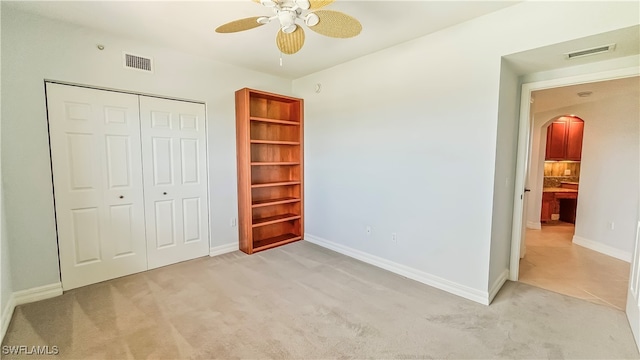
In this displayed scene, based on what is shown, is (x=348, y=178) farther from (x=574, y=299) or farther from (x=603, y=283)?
(x=603, y=283)

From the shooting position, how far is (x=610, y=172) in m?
3.72

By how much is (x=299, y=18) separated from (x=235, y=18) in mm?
910

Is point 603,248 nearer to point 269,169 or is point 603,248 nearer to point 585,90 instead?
point 585,90

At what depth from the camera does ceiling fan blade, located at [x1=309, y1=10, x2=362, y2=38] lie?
1.70 meters

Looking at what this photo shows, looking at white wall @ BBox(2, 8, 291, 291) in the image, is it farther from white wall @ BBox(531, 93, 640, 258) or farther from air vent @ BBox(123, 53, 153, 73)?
white wall @ BBox(531, 93, 640, 258)

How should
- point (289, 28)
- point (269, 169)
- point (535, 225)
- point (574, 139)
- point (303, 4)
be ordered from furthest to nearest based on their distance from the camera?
1. point (574, 139)
2. point (535, 225)
3. point (269, 169)
4. point (289, 28)
5. point (303, 4)

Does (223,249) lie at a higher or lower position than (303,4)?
lower

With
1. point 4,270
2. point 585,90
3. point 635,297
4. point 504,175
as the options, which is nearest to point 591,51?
point 504,175

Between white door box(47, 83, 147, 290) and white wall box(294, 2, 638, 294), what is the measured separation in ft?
8.02

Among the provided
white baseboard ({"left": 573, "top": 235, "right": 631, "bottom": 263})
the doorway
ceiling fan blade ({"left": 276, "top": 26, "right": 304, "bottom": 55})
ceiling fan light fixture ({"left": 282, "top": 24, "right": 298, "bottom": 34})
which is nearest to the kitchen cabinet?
the doorway

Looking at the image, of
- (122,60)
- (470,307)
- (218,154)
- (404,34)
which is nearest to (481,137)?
(404,34)

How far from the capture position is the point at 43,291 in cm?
247

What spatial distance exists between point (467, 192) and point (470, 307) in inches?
40.9

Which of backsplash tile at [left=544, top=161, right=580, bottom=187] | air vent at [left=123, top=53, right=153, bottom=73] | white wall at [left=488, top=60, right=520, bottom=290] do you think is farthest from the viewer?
backsplash tile at [left=544, top=161, right=580, bottom=187]
